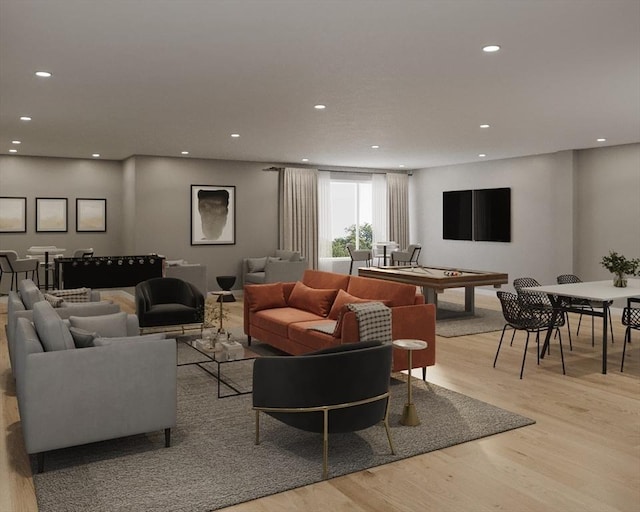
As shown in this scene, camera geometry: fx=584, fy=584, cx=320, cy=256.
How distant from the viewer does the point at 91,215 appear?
11531mm

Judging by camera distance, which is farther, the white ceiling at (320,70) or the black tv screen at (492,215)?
the black tv screen at (492,215)

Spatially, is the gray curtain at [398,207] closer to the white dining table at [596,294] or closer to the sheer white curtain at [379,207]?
the sheer white curtain at [379,207]

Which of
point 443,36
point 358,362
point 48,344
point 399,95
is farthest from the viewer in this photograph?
point 399,95

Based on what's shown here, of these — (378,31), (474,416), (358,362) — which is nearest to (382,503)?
(358,362)

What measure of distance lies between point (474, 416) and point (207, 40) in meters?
3.33

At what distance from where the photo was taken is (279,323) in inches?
240

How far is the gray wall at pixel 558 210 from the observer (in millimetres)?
9258

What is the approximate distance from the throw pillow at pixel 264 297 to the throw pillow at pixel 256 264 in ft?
15.0

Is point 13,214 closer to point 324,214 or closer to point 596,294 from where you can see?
point 324,214

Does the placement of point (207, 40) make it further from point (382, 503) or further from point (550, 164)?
point (550, 164)

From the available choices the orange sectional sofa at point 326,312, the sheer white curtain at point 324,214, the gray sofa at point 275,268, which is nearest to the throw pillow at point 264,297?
the orange sectional sofa at point 326,312

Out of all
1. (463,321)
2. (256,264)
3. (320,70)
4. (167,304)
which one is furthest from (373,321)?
(256,264)

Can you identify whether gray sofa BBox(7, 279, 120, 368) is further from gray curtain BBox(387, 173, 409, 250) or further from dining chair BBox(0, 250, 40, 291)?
gray curtain BBox(387, 173, 409, 250)

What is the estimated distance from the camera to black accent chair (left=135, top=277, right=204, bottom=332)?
265 inches
